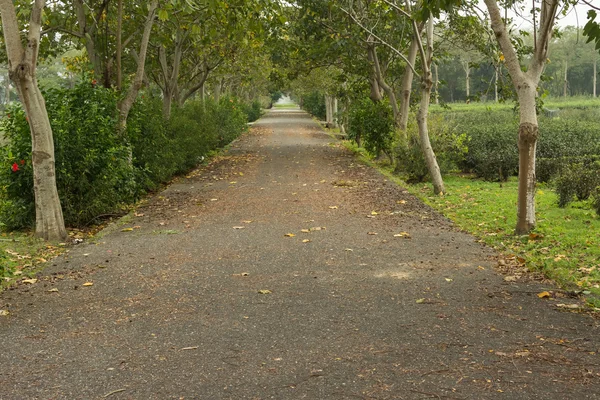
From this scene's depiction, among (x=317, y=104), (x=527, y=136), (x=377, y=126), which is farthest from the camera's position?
(x=317, y=104)

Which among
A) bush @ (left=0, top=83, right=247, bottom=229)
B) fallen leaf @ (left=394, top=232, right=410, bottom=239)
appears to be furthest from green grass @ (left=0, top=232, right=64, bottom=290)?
fallen leaf @ (left=394, top=232, right=410, bottom=239)

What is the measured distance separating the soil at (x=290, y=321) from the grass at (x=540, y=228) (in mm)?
406

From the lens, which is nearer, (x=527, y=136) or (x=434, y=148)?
(x=527, y=136)

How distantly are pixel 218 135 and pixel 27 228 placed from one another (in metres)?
17.0

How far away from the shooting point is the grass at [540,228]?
22.2 feet

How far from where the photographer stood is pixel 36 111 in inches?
339

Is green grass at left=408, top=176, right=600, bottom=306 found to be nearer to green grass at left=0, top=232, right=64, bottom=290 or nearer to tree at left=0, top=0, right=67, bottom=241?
green grass at left=0, top=232, right=64, bottom=290

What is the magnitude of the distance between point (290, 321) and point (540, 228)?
5054 mm

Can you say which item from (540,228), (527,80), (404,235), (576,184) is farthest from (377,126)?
(527,80)

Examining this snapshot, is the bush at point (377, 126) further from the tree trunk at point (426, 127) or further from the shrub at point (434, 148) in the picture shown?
the tree trunk at point (426, 127)

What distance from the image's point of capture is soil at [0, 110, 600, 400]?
13.5 feet

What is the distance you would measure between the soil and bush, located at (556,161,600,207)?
2.96m

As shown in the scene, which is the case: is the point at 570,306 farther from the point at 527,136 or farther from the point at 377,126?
the point at 377,126

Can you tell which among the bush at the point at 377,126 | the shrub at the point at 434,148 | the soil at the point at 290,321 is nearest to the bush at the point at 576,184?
the soil at the point at 290,321
